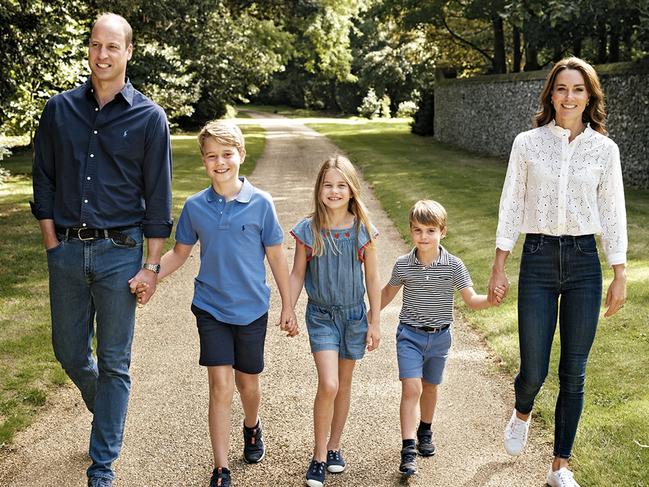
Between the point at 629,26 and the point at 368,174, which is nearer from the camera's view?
the point at 629,26

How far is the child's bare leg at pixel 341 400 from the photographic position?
4207 millimetres

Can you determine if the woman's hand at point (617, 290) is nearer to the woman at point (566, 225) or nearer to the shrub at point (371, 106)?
the woman at point (566, 225)

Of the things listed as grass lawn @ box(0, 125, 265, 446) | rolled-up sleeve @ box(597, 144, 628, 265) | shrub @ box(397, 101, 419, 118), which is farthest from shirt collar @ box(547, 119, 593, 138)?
shrub @ box(397, 101, 419, 118)

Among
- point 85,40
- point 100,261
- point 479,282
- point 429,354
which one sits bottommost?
point 479,282

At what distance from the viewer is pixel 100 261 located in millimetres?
3840

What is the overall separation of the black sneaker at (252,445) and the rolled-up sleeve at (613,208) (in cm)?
209

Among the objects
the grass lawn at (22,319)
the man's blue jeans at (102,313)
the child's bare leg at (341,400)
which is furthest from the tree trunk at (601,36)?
the man's blue jeans at (102,313)

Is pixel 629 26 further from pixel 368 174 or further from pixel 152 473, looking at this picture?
pixel 152 473

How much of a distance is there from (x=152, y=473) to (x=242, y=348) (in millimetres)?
877

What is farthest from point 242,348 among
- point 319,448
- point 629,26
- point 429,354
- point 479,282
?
point 629,26

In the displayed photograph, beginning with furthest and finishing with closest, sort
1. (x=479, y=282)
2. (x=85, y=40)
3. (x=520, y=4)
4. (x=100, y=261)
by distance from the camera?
(x=85, y=40)
(x=520, y=4)
(x=479, y=282)
(x=100, y=261)

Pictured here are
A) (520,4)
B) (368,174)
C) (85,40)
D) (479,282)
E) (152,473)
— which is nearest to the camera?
(152,473)

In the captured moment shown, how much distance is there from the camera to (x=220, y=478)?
12.9ft

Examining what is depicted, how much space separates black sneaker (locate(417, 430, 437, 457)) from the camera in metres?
4.44
